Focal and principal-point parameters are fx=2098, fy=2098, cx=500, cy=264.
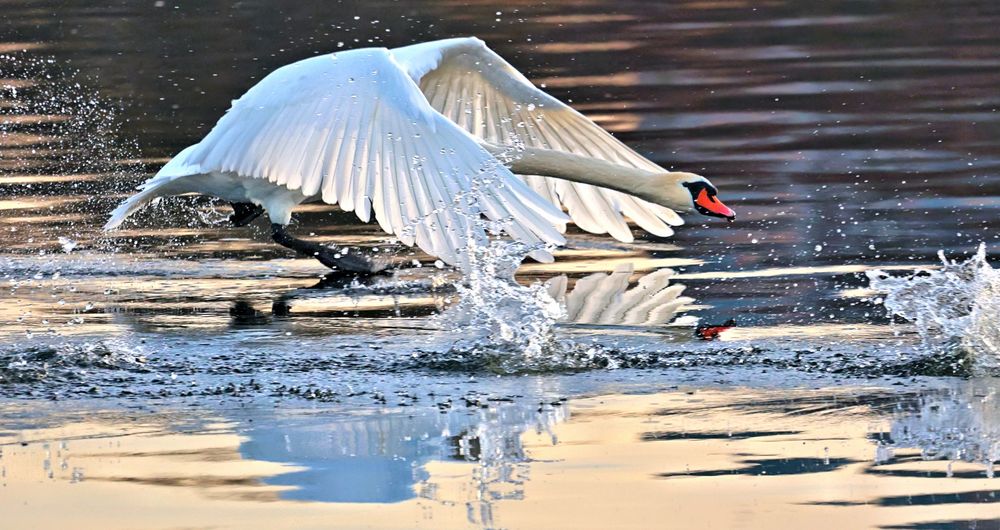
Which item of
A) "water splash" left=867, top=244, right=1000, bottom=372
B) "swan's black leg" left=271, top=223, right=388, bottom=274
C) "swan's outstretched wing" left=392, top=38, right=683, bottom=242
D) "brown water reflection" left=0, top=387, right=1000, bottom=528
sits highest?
"swan's outstretched wing" left=392, top=38, right=683, bottom=242

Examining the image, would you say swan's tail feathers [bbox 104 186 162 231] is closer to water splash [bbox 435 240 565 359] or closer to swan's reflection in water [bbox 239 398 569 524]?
water splash [bbox 435 240 565 359]

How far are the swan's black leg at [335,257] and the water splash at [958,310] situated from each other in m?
2.64

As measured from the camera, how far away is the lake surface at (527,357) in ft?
18.1

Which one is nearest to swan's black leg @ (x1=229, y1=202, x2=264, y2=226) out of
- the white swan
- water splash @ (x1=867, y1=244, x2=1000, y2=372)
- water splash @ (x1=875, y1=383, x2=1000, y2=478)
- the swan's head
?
the white swan

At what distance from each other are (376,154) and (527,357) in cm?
93

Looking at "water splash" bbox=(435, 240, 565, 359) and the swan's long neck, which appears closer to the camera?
"water splash" bbox=(435, 240, 565, 359)

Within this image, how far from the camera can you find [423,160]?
24.1 feet

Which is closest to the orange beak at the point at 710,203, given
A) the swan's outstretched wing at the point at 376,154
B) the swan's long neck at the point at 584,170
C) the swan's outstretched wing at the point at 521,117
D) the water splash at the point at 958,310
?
the swan's long neck at the point at 584,170

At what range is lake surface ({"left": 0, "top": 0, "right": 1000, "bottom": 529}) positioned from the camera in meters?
5.51

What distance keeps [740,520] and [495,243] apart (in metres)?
2.54

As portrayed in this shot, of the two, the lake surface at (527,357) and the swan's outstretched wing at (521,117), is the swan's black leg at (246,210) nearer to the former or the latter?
the lake surface at (527,357)

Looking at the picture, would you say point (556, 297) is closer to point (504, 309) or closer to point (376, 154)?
point (504, 309)

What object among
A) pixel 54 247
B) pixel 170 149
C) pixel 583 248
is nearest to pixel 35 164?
pixel 170 149

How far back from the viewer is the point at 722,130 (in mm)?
14281
